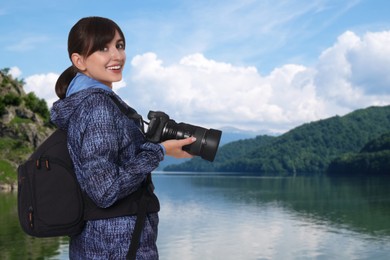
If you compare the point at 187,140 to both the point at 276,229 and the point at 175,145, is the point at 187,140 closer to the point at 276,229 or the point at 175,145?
the point at 175,145

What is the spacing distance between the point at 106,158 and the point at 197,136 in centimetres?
53

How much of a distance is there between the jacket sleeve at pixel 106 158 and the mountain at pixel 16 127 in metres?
80.9

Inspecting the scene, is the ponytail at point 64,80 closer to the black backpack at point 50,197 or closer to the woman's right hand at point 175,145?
the black backpack at point 50,197

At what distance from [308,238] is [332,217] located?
15901mm

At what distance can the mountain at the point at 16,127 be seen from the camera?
8103 cm

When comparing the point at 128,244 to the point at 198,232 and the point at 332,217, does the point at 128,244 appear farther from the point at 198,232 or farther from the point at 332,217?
the point at 332,217

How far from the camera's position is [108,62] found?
275 cm

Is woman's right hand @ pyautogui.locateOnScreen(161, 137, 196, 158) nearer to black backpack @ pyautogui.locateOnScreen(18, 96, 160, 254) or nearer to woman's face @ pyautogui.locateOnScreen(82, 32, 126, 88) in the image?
black backpack @ pyautogui.locateOnScreen(18, 96, 160, 254)

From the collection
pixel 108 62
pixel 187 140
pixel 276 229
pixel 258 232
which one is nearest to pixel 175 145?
pixel 187 140

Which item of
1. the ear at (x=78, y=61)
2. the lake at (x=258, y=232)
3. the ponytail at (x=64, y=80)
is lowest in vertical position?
the lake at (x=258, y=232)

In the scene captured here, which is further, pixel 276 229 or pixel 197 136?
pixel 276 229

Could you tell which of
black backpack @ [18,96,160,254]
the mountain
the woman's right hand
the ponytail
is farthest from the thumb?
the mountain

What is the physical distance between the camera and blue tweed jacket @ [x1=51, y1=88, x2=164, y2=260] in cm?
241

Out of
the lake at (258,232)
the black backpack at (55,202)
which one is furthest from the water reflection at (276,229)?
the black backpack at (55,202)
